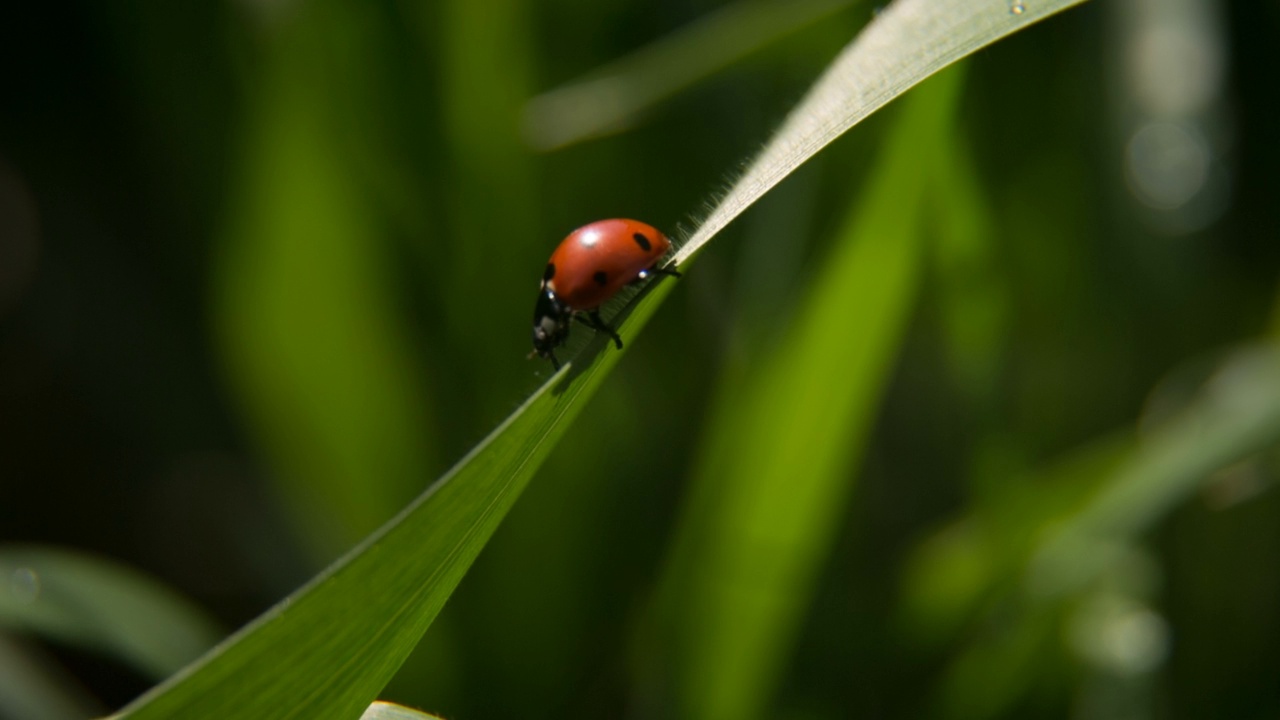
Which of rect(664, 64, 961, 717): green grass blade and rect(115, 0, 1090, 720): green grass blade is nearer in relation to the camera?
rect(115, 0, 1090, 720): green grass blade

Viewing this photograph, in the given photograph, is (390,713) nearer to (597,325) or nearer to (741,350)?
(597,325)

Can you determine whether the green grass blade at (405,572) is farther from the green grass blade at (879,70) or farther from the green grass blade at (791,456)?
the green grass blade at (791,456)

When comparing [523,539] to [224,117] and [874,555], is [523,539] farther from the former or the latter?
[224,117]

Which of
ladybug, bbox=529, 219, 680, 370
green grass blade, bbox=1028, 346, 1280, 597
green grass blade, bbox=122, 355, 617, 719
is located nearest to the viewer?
green grass blade, bbox=122, 355, 617, 719

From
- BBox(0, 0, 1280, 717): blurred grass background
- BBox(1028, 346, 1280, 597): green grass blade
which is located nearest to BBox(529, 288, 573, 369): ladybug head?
BBox(0, 0, 1280, 717): blurred grass background

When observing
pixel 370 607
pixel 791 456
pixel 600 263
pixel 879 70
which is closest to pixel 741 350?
pixel 791 456

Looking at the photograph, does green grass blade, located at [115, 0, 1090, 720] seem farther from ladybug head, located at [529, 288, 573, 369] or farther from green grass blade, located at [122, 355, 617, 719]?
ladybug head, located at [529, 288, 573, 369]

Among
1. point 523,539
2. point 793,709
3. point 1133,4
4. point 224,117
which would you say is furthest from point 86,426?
point 1133,4
